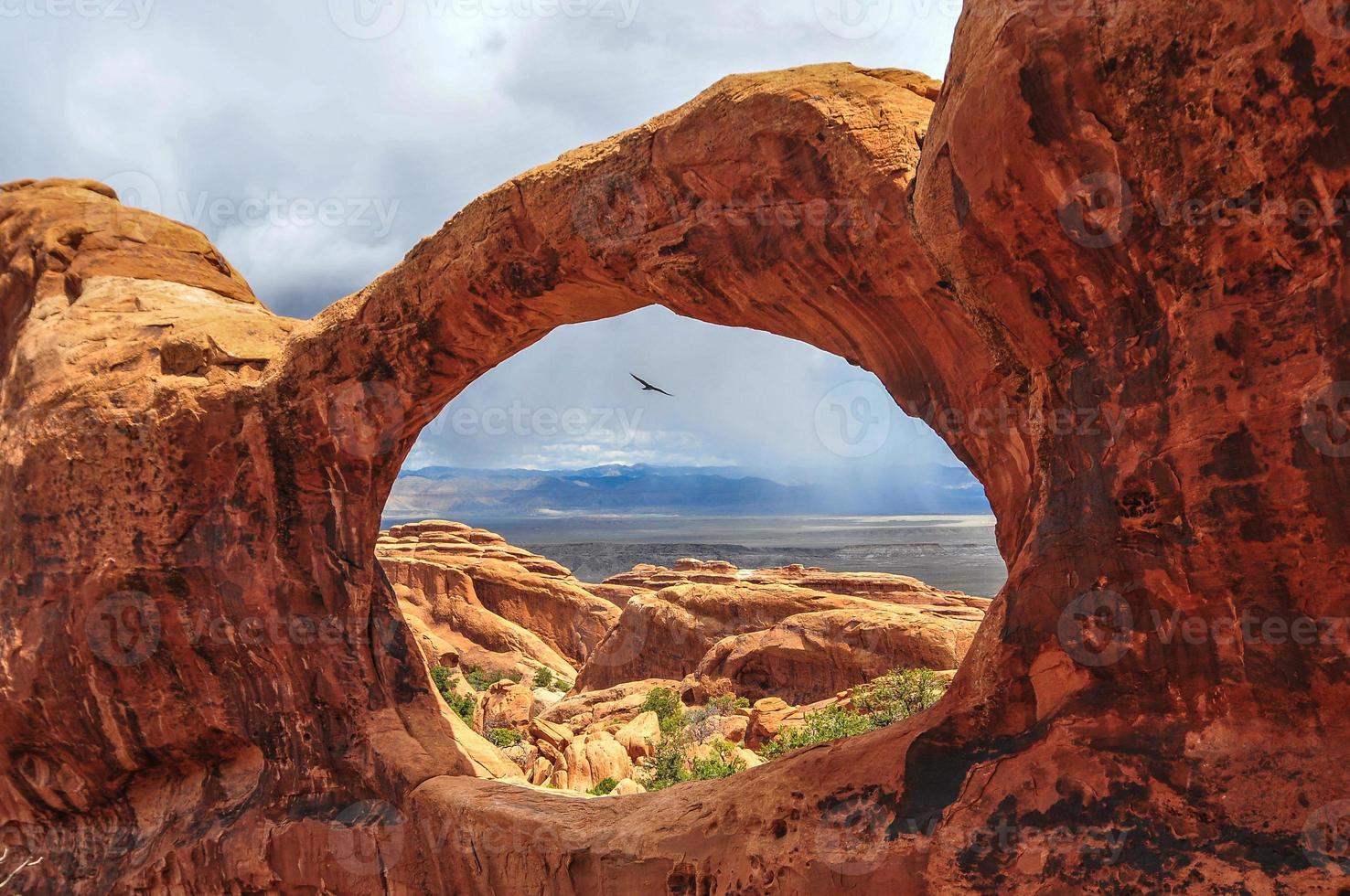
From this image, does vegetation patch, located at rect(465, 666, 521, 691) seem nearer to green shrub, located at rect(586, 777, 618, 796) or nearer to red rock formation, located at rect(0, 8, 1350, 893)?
green shrub, located at rect(586, 777, 618, 796)

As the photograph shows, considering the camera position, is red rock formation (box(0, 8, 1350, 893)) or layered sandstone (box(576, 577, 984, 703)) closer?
red rock formation (box(0, 8, 1350, 893))

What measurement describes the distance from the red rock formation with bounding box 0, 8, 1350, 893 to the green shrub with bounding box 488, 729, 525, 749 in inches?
360

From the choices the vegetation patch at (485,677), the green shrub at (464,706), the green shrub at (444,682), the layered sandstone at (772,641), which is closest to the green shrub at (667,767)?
the layered sandstone at (772,641)

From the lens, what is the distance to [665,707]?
2064 centimetres

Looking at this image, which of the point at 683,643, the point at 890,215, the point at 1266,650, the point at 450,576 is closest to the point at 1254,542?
the point at 1266,650

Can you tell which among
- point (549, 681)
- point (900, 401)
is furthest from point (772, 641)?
point (900, 401)

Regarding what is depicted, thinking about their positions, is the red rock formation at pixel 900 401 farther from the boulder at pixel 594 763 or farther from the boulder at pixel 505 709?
the boulder at pixel 505 709

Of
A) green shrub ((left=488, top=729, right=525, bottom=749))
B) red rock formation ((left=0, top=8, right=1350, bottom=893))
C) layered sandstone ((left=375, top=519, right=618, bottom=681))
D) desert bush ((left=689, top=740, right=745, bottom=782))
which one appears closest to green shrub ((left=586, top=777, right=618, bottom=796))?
desert bush ((left=689, top=740, right=745, bottom=782))

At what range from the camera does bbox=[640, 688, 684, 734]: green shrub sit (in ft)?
61.9

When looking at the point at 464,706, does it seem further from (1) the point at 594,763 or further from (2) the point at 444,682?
(1) the point at 594,763

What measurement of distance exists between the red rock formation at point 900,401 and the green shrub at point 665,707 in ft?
34.7

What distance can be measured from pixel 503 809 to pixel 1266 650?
19.4 ft

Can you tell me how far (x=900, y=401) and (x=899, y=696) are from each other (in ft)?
35.1

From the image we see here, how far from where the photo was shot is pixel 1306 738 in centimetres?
357
